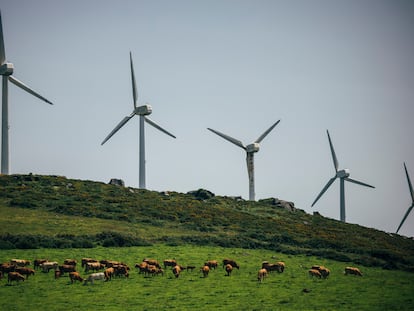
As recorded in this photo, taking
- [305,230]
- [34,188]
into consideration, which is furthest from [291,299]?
[34,188]

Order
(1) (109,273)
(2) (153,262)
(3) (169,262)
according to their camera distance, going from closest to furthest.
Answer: (1) (109,273) → (2) (153,262) → (3) (169,262)

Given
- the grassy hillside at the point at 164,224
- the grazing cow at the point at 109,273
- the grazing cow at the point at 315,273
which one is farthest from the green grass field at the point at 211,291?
the grassy hillside at the point at 164,224

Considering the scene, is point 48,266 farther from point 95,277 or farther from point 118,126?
point 118,126

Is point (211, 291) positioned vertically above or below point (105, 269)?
below

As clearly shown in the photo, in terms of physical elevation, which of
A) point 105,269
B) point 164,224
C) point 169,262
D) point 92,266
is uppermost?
point 164,224

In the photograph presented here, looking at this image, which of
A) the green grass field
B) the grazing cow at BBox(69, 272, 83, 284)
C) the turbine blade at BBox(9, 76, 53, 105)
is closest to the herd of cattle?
the grazing cow at BBox(69, 272, 83, 284)

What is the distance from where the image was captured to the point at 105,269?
177 feet

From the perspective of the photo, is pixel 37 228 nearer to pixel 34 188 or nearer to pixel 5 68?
pixel 34 188

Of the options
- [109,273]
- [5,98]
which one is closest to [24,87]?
[5,98]

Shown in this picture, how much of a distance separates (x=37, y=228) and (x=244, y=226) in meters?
28.5

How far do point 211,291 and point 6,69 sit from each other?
250 feet

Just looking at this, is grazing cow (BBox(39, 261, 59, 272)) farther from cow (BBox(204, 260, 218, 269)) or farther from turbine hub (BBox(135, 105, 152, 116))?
turbine hub (BBox(135, 105, 152, 116))

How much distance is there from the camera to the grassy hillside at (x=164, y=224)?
7156cm

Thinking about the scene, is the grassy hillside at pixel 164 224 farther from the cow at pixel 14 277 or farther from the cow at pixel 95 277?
the cow at pixel 95 277
